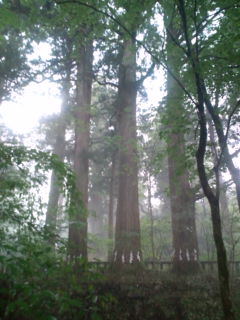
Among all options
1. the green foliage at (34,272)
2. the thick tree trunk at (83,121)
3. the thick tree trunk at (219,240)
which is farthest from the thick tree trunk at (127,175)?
the green foliage at (34,272)

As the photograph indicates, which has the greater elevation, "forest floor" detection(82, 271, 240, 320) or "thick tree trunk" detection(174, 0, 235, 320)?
"thick tree trunk" detection(174, 0, 235, 320)

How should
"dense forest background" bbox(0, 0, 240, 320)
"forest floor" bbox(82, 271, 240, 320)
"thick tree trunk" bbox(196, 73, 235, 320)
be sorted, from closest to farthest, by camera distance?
"dense forest background" bbox(0, 0, 240, 320), "thick tree trunk" bbox(196, 73, 235, 320), "forest floor" bbox(82, 271, 240, 320)

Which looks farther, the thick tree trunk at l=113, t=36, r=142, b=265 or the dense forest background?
the thick tree trunk at l=113, t=36, r=142, b=265

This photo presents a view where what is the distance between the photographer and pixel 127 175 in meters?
9.34

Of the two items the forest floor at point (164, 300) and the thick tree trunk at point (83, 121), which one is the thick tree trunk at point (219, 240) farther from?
the thick tree trunk at point (83, 121)

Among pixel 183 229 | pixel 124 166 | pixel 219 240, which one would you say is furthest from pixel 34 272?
pixel 124 166

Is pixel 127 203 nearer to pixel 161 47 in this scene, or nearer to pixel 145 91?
pixel 145 91

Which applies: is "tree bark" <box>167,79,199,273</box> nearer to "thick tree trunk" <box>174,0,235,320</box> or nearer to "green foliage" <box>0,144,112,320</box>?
"thick tree trunk" <box>174,0,235,320</box>

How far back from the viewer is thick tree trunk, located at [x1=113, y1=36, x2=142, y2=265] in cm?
809

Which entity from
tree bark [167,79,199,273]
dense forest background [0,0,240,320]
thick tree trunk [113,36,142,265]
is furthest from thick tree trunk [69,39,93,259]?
tree bark [167,79,199,273]

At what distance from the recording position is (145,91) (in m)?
11.2

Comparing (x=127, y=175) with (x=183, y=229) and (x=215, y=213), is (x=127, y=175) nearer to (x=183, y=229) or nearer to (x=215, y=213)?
(x=183, y=229)

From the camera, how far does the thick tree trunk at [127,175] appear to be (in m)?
8.09

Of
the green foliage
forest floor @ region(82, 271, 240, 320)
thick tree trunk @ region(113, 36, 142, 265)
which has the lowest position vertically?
forest floor @ region(82, 271, 240, 320)
